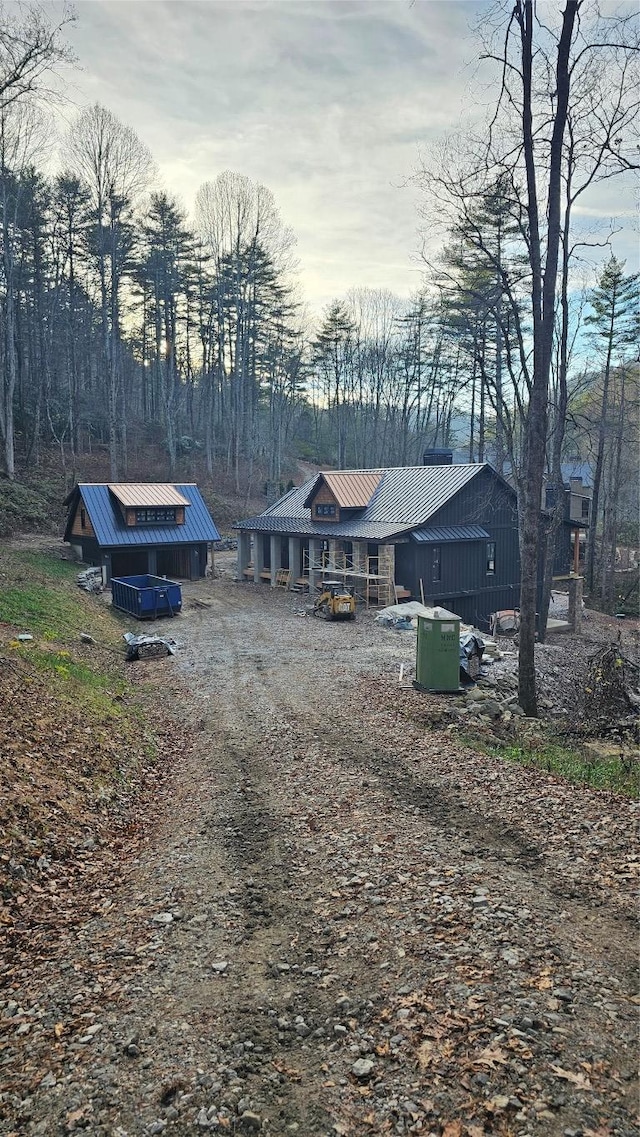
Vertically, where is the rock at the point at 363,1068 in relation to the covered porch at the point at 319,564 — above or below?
below

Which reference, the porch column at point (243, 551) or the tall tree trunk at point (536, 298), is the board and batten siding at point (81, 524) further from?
the tall tree trunk at point (536, 298)

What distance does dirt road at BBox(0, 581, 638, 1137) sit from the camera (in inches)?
159

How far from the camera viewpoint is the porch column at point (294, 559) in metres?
30.9

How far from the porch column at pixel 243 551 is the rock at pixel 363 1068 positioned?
1156 inches

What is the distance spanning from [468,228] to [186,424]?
46.1 meters

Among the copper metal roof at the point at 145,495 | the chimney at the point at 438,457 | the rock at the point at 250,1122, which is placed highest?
the chimney at the point at 438,457

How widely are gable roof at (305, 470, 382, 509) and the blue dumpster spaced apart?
9290mm

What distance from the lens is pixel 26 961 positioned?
5.70m

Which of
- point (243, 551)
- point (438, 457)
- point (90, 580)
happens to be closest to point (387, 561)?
point (438, 457)

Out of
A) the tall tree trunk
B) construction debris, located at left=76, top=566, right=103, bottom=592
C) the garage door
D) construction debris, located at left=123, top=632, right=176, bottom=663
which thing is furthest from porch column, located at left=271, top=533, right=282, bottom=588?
the tall tree trunk

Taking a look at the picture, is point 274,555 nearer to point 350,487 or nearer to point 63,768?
point 350,487

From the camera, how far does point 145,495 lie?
98.1 ft

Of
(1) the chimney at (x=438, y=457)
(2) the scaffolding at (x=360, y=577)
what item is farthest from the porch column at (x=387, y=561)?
(1) the chimney at (x=438, y=457)

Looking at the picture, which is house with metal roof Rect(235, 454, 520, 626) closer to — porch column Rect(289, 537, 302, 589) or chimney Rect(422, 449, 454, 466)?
porch column Rect(289, 537, 302, 589)
